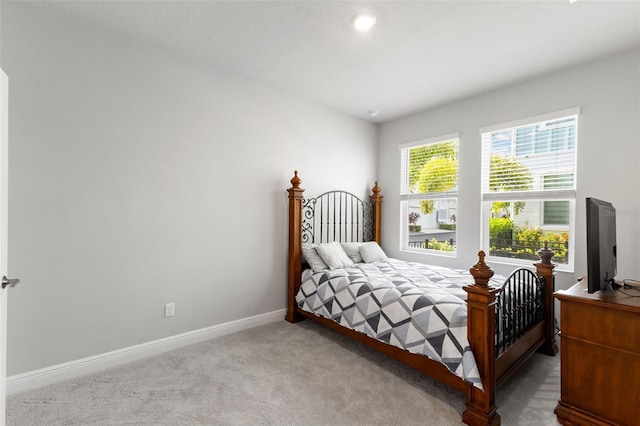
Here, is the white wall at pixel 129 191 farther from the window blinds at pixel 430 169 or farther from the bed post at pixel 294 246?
the window blinds at pixel 430 169

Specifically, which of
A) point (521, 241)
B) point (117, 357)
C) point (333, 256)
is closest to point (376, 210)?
point (333, 256)

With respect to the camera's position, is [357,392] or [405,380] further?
[405,380]

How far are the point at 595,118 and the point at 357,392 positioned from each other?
3.08 meters

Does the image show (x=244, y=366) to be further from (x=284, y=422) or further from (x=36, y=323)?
(x=36, y=323)

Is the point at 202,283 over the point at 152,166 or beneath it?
beneath

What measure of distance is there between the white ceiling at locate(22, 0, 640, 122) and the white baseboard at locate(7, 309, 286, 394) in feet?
8.29

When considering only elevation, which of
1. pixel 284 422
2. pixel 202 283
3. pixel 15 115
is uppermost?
pixel 15 115

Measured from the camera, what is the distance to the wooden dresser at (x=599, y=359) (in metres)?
1.61

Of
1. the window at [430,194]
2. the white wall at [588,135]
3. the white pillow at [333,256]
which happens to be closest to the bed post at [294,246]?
the white pillow at [333,256]

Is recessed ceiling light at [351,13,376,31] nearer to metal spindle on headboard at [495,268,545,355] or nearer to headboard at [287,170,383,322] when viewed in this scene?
headboard at [287,170,383,322]

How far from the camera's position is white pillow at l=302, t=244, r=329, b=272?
3.28 meters

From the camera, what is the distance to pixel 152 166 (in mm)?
2590

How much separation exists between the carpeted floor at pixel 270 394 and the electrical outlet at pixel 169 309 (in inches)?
12.8

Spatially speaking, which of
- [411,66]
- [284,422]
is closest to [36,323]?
[284,422]
